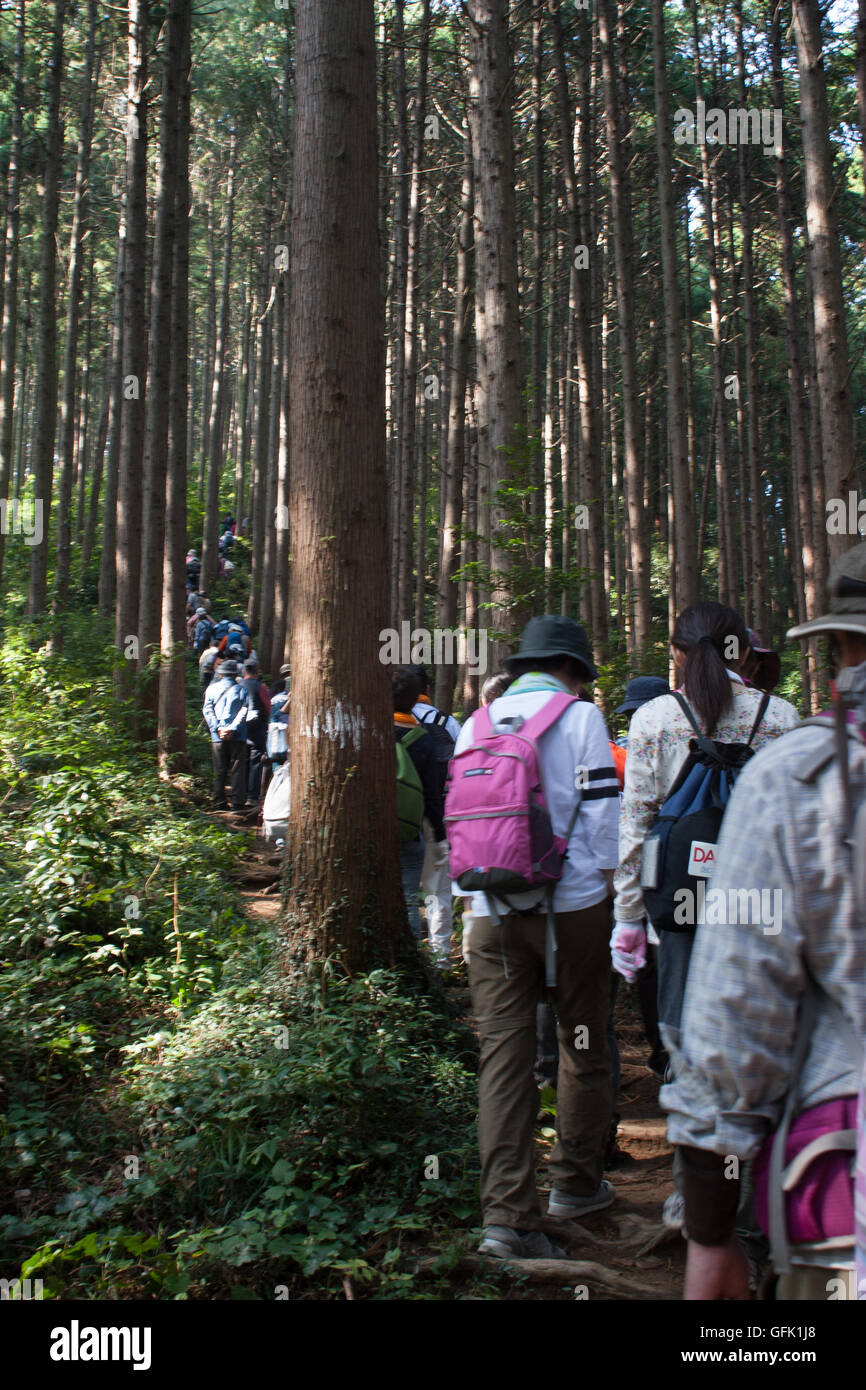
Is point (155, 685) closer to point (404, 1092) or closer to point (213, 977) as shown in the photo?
point (213, 977)

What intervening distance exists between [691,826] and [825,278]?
6.87m

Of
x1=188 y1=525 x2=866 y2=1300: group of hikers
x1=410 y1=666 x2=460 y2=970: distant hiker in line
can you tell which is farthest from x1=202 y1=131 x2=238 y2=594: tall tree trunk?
x1=410 y1=666 x2=460 y2=970: distant hiker in line

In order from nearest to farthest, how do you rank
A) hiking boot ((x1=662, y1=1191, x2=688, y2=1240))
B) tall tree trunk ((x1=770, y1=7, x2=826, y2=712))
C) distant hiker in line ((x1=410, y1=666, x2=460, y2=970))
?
Answer: hiking boot ((x1=662, y1=1191, x2=688, y2=1240)) → distant hiker in line ((x1=410, y1=666, x2=460, y2=970)) → tall tree trunk ((x1=770, y1=7, x2=826, y2=712))

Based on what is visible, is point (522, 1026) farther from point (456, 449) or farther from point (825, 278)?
point (456, 449)

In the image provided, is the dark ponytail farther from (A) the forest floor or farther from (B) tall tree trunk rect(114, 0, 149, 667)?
(B) tall tree trunk rect(114, 0, 149, 667)

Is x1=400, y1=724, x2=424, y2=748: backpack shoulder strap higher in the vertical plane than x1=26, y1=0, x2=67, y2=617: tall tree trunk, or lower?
lower

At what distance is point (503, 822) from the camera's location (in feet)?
11.3

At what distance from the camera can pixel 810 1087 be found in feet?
5.00

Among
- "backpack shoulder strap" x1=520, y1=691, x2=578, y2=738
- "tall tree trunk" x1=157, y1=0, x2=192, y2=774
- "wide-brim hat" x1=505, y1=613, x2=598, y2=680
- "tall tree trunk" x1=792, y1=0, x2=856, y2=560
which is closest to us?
"backpack shoulder strap" x1=520, y1=691, x2=578, y2=738

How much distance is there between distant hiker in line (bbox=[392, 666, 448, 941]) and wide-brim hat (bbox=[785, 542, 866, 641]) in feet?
14.3

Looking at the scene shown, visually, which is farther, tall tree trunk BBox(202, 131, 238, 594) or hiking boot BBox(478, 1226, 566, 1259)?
tall tree trunk BBox(202, 131, 238, 594)

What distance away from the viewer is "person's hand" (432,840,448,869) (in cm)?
668

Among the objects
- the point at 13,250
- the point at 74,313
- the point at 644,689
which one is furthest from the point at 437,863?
the point at 13,250

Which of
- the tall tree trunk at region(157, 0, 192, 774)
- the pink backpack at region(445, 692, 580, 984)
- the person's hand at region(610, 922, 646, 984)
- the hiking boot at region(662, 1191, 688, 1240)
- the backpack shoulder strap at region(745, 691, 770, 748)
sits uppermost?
the tall tree trunk at region(157, 0, 192, 774)
